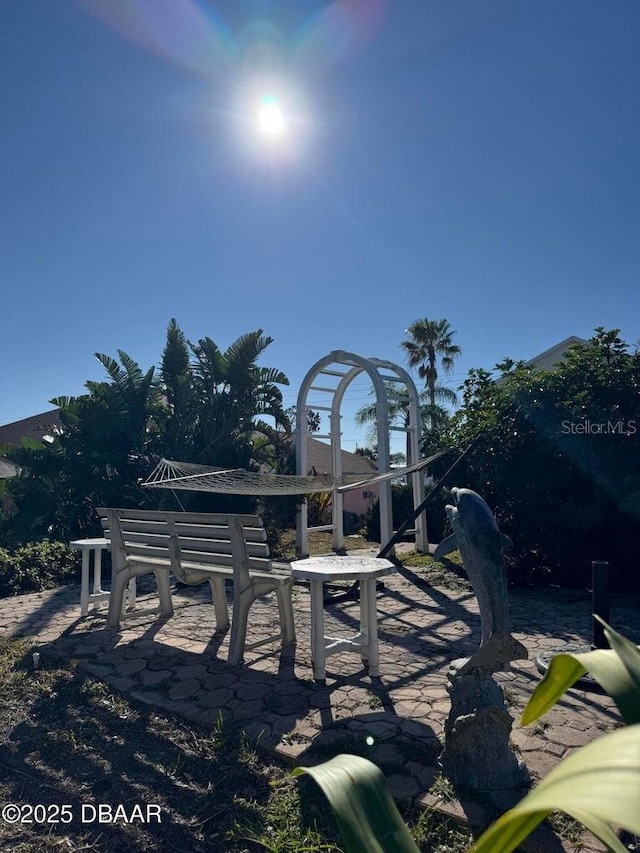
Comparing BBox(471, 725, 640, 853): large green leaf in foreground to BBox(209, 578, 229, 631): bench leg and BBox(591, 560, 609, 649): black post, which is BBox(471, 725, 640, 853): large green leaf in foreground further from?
BBox(209, 578, 229, 631): bench leg

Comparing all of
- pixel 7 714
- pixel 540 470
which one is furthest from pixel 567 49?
pixel 7 714

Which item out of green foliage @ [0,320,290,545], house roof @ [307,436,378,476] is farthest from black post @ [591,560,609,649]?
house roof @ [307,436,378,476]

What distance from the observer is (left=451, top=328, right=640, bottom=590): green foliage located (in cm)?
673

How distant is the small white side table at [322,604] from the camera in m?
3.64

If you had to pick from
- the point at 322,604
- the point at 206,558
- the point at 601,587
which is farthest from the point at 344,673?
the point at 601,587

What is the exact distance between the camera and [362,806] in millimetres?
934

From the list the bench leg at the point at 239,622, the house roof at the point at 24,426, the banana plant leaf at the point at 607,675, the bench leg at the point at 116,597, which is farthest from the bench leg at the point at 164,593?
the house roof at the point at 24,426

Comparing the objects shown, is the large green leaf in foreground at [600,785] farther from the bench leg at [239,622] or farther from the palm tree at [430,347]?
the palm tree at [430,347]

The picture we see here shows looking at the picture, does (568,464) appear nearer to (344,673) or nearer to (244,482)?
(244,482)

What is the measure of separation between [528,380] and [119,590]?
5.66 metres

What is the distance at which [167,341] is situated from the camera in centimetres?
1185

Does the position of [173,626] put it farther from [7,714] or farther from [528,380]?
[528,380]

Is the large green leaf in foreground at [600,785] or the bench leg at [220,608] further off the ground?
the large green leaf in foreground at [600,785]

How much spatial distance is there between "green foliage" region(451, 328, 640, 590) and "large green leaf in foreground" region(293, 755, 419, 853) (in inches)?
252
